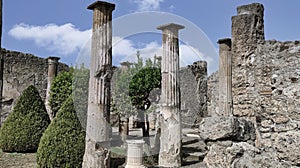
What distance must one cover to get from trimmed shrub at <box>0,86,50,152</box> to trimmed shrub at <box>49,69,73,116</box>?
7.40 ft

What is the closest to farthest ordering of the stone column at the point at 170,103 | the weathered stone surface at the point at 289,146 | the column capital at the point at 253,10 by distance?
the weathered stone surface at the point at 289,146 → the column capital at the point at 253,10 → the stone column at the point at 170,103

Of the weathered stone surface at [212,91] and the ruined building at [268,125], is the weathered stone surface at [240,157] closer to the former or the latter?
the ruined building at [268,125]

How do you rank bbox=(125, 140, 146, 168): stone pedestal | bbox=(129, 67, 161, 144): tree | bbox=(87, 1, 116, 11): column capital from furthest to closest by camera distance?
bbox=(129, 67, 161, 144): tree < bbox=(125, 140, 146, 168): stone pedestal < bbox=(87, 1, 116, 11): column capital

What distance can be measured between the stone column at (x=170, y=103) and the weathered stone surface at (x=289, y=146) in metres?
4.13

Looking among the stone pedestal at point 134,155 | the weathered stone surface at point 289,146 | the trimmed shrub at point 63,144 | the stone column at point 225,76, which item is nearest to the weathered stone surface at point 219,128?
the weathered stone surface at point 289,146

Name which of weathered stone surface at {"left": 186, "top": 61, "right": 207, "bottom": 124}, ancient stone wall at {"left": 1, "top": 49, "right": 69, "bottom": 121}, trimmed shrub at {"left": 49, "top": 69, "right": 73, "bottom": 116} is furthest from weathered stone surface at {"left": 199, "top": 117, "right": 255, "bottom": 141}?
weathered stone surface at {"left": 186, "top": 61, "right": 207, "bottom": 124}

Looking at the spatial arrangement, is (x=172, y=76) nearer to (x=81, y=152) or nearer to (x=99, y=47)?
(x=99, y=47)

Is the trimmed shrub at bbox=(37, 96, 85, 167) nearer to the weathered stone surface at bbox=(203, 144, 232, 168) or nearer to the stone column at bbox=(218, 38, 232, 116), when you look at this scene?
the weathered stone surface at bbox=(203, 144, 232, 168)

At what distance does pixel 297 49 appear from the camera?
241 cm

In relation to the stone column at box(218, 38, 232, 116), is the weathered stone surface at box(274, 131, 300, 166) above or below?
below

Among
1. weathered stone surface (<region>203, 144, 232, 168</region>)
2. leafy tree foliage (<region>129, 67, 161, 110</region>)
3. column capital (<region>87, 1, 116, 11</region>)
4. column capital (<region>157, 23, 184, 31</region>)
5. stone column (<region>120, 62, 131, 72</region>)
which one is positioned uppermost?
column capital (<region>87, 1, 116, 11</region>)

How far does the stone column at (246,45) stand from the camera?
5230 millimetres

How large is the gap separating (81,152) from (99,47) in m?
2.01

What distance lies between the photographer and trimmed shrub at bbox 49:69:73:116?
10.6 m
